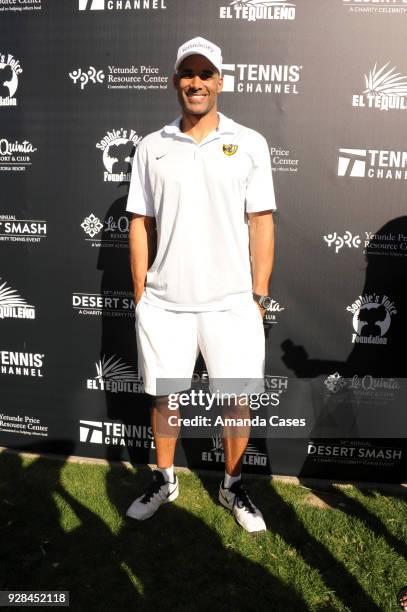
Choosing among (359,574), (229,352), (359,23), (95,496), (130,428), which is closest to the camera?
(359,574)

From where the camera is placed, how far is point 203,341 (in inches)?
95.5

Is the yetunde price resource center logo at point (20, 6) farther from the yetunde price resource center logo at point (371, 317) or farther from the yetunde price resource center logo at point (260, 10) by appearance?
the yetunde price resource center logo at point (371, 317)

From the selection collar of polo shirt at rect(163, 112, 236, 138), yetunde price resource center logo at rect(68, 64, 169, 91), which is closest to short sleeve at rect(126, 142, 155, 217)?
collar of polo shirt at rect(163, 112, 236, 138)

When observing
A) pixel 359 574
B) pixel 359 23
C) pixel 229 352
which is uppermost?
pixel 359 23

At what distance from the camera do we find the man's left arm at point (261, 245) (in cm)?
A: 240

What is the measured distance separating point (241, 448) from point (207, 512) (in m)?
0.43

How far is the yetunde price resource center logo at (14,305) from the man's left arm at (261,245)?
164 centimetres

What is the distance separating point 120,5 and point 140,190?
125cm

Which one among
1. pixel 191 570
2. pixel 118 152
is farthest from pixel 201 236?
pixel 191 570

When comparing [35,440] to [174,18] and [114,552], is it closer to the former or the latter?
[114,552]

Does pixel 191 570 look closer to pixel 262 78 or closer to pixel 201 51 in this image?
pixel 201 51

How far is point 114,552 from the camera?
2.31m

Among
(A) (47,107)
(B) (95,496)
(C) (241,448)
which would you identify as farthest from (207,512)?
(A) (47,107)

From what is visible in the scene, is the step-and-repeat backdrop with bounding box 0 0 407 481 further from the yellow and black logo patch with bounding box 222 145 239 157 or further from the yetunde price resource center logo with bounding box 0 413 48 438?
the yellow and black logo patch with bounding box 222 145 239 157
